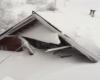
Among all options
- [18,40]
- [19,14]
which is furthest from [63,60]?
[19,14]

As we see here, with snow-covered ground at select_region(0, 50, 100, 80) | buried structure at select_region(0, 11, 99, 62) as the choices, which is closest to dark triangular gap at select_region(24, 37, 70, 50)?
buried structure at select_region(0, 11, 99, 62)

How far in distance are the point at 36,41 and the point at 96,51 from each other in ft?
3.46

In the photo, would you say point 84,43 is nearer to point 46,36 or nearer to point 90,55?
point 90,55

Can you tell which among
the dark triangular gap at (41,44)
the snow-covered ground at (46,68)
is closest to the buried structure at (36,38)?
the dark triangular gap at (41,44)

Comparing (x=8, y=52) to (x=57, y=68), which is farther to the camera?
(x=8, y=52)

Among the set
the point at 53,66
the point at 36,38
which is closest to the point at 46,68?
the point at 53,66

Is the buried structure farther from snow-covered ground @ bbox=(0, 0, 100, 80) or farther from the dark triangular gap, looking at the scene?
snow-covered ground @ bbox=(0, 0, 100, 80)

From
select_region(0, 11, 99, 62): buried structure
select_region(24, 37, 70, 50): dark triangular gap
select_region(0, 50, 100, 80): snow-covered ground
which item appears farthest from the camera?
select_region(24, 37, 70, 50): dark triangular gap

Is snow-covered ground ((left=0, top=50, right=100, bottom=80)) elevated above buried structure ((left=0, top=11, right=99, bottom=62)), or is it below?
below

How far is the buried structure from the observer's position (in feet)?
9.79

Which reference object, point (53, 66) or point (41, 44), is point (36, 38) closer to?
point (41, 44)

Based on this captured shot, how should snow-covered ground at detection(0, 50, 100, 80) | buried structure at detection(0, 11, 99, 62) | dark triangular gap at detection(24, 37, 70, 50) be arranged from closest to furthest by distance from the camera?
1. snow-covered ground at detection(0, 50, 100, 80)
2. buried structure at detection(0, 11, 99, 62)
3. dark triangular gap at detection(24, 37, 70, 50)

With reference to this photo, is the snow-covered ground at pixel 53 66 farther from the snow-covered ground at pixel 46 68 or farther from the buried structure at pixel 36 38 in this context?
the buried structure at pixel 36 38

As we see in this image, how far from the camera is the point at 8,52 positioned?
132 inches
